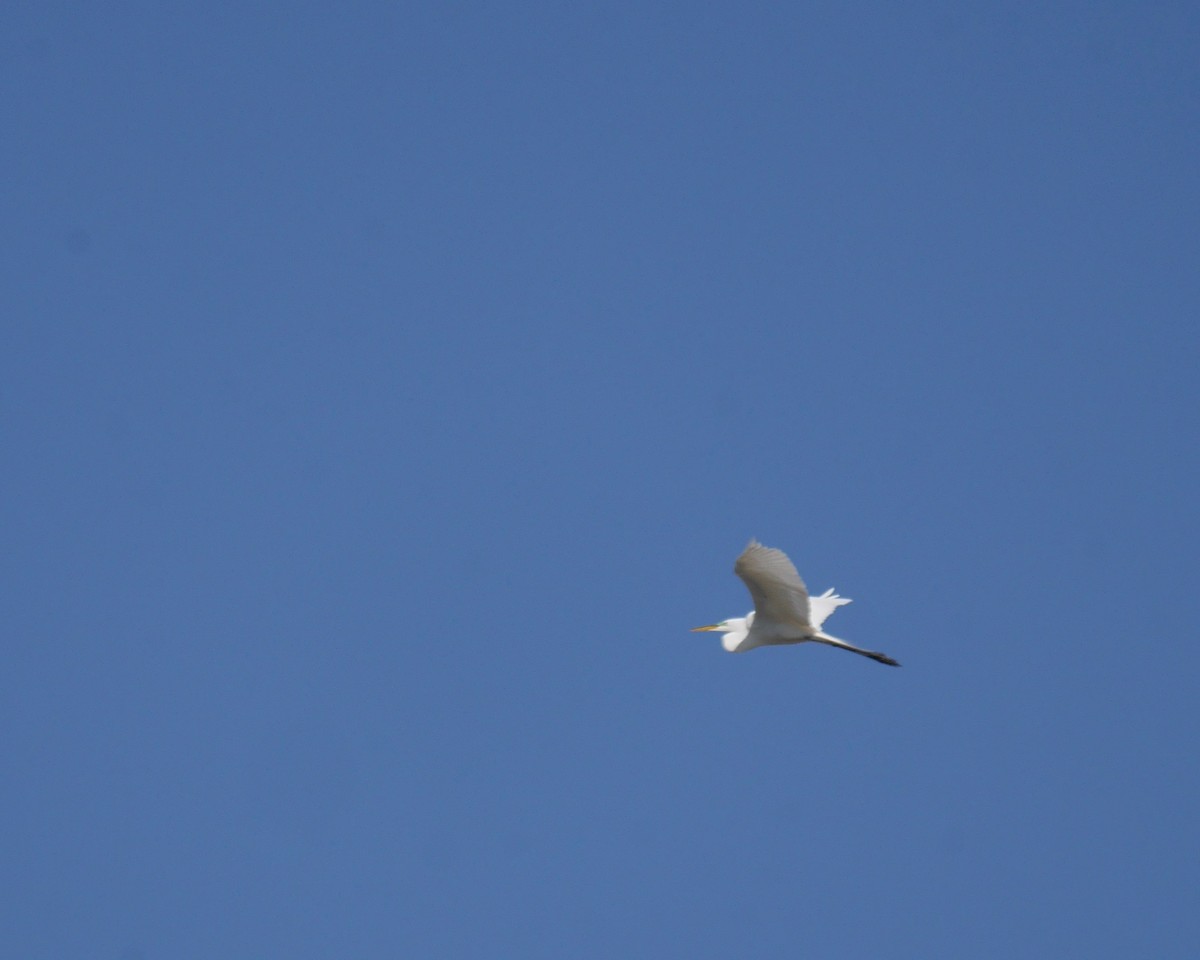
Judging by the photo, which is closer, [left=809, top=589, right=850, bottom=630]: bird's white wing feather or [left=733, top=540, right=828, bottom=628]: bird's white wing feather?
[left=733, top=540, right=828, bottom=628]: bird's white wing feather

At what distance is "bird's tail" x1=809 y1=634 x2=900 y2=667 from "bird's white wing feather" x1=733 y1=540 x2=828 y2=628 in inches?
13.1

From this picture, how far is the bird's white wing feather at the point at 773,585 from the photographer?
43.4 ft

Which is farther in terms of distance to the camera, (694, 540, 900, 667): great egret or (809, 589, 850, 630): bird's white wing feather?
(809, 589, 850, 630): bird's white wing feather

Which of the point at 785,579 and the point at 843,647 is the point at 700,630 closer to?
the point at 843,647

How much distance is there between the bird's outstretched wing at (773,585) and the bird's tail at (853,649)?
Answer: 28 centimetres

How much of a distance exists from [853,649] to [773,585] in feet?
6.58

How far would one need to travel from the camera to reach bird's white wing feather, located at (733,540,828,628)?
1323 centimetres

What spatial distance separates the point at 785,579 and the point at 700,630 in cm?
368

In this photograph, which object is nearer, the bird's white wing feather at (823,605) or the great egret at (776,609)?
the great egret at (776,609)

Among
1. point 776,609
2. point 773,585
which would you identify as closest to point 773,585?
point 773,585

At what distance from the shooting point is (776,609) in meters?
14.7

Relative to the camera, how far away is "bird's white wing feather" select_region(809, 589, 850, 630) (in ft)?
51.5

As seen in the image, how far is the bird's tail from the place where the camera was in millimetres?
15414

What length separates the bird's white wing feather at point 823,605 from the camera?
15.7 metres
